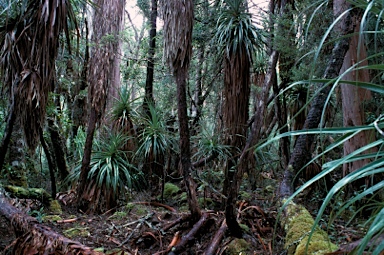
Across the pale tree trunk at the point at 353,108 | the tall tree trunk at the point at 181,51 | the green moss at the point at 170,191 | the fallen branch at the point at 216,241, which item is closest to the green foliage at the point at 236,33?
the pale tree trunk at the point at 353,108

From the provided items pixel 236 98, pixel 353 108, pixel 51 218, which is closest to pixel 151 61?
pixel 236 98

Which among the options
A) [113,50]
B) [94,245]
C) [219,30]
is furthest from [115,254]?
[219,30]

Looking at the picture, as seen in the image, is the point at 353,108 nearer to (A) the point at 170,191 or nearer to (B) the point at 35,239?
→ (A) the point at 170,191

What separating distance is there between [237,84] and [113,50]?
1.89 meters

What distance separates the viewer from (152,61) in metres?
7.57

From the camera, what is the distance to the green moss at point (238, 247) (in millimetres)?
3135

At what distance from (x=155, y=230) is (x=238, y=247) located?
1128 millimetres

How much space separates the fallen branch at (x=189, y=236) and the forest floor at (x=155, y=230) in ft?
0.13

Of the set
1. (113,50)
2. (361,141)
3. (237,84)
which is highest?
(113,50)

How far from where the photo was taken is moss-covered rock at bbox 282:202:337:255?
2006mm

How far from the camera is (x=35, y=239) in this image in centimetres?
288

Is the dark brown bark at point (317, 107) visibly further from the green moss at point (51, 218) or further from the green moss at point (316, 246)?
the green moss at point (51, 218)

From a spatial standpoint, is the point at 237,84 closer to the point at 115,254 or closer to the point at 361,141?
the point at 361,141

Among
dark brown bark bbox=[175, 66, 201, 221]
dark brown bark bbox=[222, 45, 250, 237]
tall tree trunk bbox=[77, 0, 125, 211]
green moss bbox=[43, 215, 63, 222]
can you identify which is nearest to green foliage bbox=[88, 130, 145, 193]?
tall tree trunk bbox=[77, 0, 125, 211]
